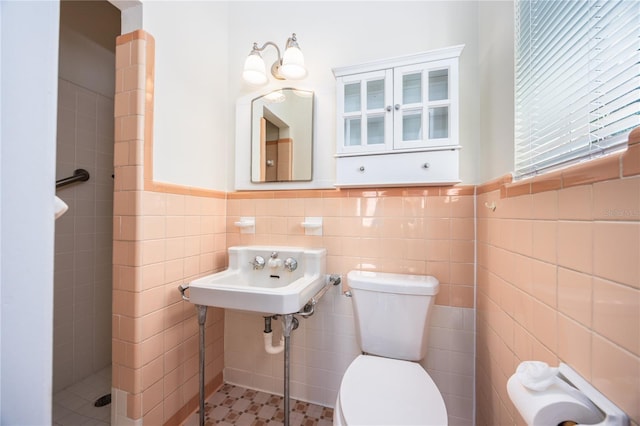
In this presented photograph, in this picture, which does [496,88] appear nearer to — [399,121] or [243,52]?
[399,121]

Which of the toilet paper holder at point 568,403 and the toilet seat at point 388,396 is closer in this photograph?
the toilet paper holder at point 568,403

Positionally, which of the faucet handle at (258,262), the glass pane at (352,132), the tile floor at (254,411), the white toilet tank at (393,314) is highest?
the glass pane at (352,132)

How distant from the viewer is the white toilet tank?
45.0 inches

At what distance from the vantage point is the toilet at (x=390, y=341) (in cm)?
89

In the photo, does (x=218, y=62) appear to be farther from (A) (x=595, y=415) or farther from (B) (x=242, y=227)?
(A) (x=595, y=415)

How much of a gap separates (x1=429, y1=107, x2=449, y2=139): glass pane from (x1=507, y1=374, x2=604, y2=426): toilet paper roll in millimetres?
1008

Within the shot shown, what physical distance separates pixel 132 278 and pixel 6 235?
0.96m

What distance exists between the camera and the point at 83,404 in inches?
54.7

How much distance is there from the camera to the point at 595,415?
18.5 inches

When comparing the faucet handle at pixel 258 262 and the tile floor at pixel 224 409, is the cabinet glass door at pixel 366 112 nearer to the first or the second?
the faucet handle at pixel 258 262

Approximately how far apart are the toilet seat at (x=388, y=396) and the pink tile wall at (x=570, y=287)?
27cm

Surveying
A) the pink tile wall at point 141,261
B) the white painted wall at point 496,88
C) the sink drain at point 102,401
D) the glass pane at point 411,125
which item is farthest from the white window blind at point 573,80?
the sink drain at point 102,401

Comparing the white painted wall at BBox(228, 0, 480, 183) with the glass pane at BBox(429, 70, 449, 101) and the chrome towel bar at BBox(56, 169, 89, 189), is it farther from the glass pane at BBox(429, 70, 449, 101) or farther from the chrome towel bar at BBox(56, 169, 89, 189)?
the chrome towel bar at BBox(56, 169, 89, 189)

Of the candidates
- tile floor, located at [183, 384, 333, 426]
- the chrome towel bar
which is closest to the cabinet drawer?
tile floor, located at [183, 384, 333, 426]
